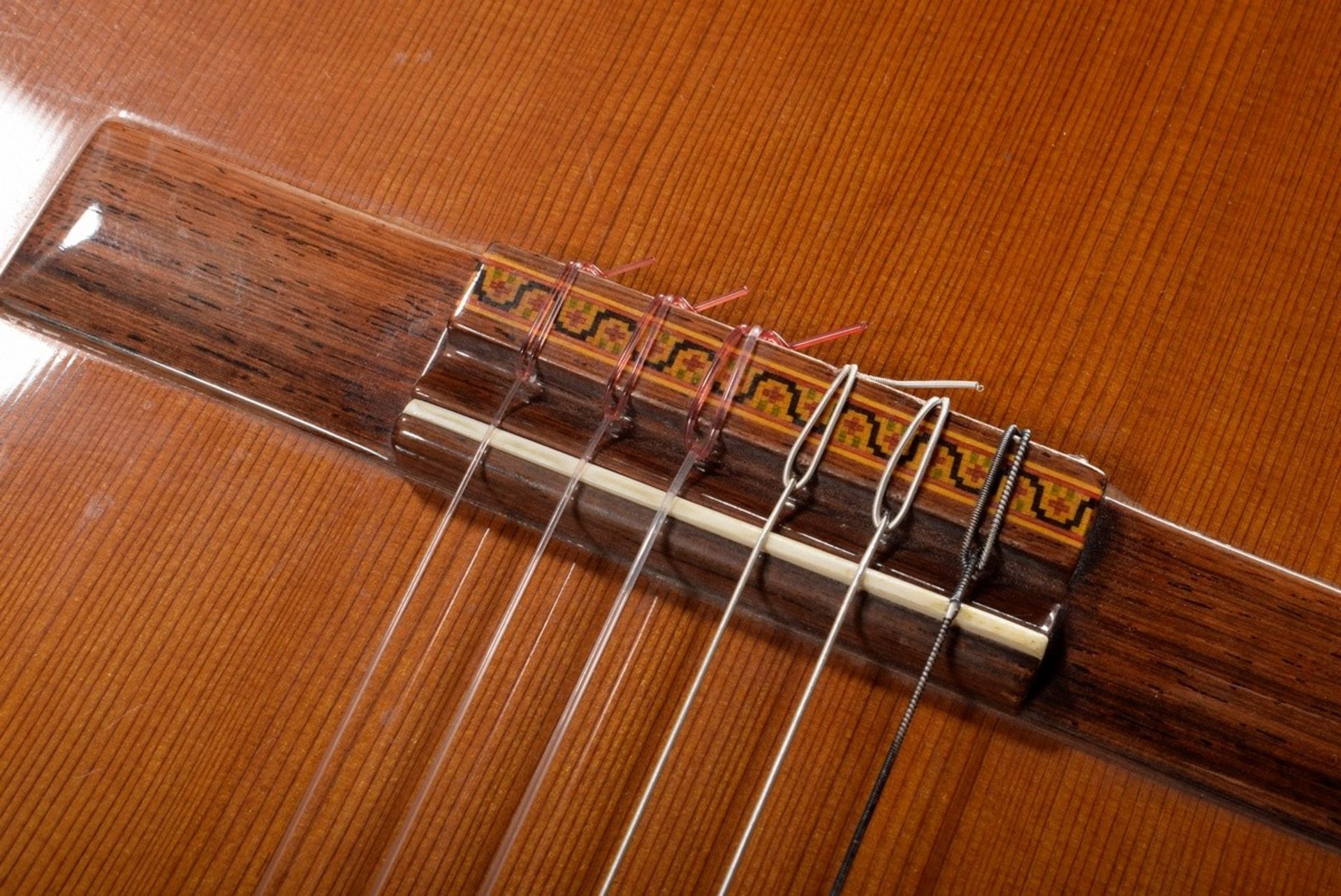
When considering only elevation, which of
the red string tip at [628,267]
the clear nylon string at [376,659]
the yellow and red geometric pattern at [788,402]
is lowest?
the clear nylon string at [376,659]

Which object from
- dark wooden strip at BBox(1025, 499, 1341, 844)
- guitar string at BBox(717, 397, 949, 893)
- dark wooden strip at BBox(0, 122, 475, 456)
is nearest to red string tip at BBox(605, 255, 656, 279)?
dark wooden strip at BBox(0, 122, 475, 456)

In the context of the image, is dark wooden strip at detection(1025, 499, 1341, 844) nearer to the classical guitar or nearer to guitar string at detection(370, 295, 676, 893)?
the classical guitar

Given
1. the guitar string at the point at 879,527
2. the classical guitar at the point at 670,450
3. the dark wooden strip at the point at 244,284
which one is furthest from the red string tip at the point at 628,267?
the guitar string at the point at 879,527

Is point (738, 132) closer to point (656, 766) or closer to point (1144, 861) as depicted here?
point (656, 766)

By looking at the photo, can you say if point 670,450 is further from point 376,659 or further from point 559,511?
point 376,659

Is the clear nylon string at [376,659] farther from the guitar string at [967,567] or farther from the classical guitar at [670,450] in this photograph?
the guitar string at [967,567]

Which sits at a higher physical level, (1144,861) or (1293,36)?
(1293,36)

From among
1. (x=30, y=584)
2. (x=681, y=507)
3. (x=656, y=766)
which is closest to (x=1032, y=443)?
(x=681, y=507)
